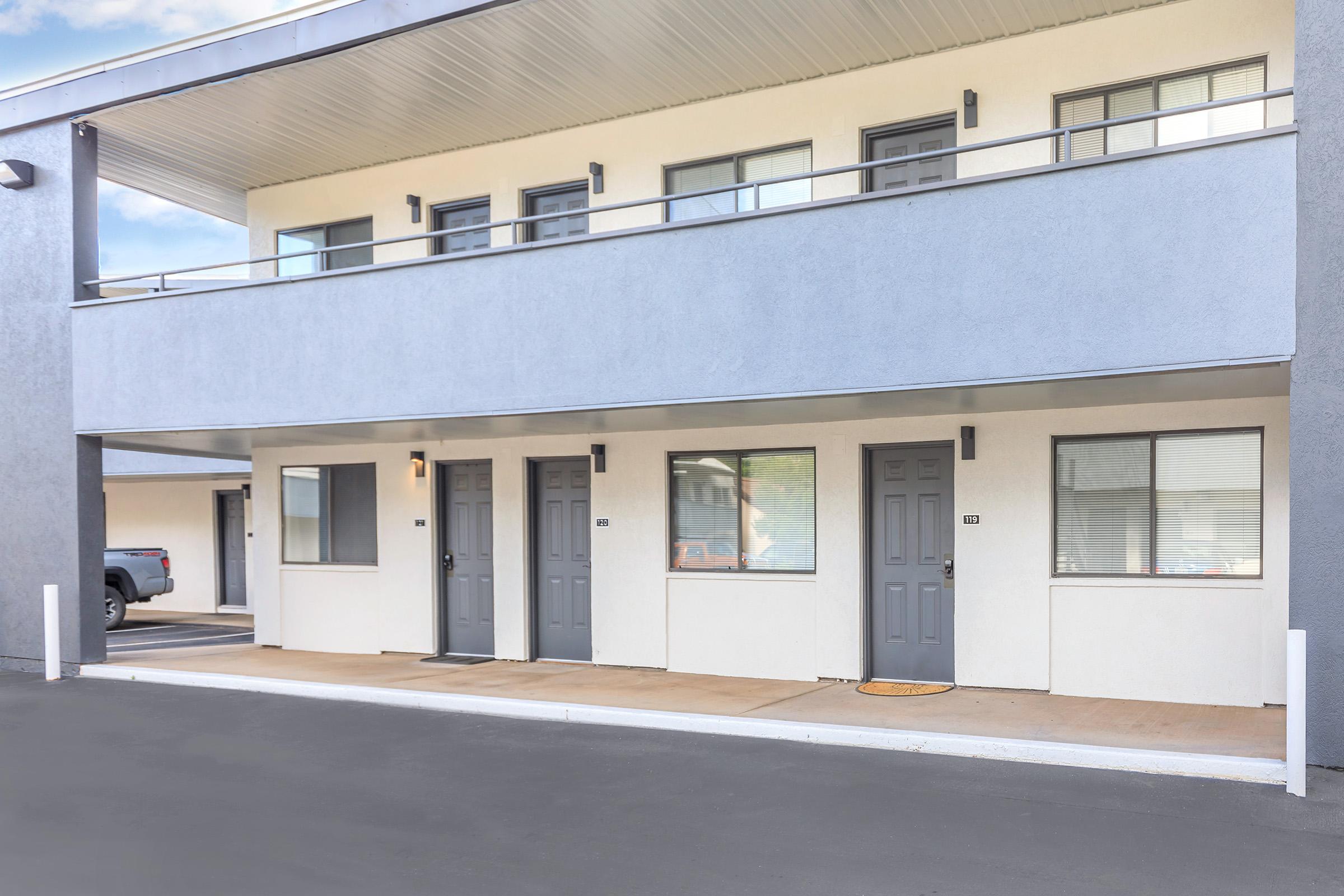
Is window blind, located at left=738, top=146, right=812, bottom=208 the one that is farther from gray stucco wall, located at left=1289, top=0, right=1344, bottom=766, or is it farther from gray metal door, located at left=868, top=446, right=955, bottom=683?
gray stucco wall, located at left=1289, top=0, right=1344, bottom=766

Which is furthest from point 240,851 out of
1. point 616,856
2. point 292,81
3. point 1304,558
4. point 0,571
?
point 0,571

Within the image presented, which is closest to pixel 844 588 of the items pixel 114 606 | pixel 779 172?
pixel 779 172

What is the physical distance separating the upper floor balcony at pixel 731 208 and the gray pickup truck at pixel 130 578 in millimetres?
6659

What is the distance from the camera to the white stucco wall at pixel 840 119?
341 inches

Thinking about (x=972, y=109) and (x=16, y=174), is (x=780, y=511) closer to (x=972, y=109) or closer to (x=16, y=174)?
(x=972, y=109)

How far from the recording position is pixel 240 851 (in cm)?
571

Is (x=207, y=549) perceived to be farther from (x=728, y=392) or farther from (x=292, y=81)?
(x=728, y=392)

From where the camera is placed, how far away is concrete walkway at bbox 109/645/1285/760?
772 centimetres

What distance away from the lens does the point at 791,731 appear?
820 cm

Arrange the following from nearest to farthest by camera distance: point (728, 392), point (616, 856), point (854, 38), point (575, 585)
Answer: point (616, 856) → point (728, 392) → point (854, 38) → point (575, 585)

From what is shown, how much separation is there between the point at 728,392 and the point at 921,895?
4414 millimetres

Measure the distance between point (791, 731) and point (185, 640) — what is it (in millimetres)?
11215

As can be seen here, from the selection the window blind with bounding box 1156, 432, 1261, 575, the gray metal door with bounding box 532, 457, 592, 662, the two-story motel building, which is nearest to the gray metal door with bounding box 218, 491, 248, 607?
the two-story motel building

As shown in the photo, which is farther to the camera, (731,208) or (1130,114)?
(731,208)
